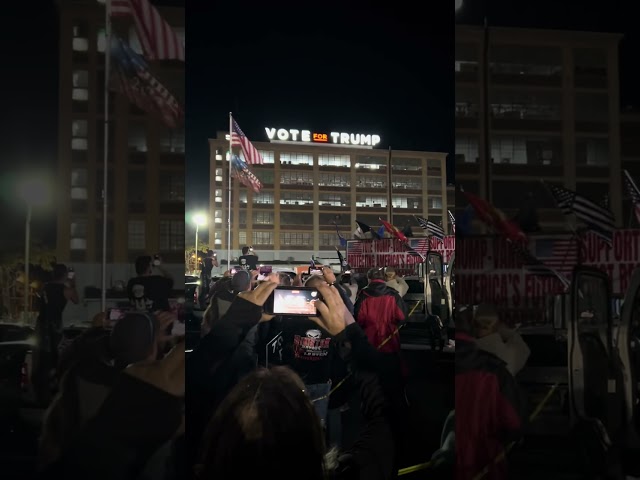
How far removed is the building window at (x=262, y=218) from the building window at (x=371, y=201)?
873 mm

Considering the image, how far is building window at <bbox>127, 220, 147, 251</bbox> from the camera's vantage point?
4.31 ft

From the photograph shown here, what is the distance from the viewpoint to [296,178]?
17.3 feet

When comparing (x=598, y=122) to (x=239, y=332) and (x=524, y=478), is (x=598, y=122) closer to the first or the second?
(x=524, y=478)

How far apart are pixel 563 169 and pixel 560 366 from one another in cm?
53

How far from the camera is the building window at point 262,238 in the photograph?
16.2 ft

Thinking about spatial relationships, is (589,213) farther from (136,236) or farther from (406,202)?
(406,202)

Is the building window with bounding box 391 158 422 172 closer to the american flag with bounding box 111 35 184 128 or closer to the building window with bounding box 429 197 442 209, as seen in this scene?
the building window with bounding box 429 197 442 209

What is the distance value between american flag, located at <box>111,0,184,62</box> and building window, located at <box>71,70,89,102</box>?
18cm

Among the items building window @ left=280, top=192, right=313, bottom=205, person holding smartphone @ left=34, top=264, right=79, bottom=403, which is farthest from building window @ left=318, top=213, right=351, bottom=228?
person holding smartphone @ left=34, top=264, right=79, bottom=403

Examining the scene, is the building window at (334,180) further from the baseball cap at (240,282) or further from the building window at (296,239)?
the baseball cap at (240,282)

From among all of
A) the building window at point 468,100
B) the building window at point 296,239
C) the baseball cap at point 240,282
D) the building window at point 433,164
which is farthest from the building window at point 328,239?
the building window at point 468,100

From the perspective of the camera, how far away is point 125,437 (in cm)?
130

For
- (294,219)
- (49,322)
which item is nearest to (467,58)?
(49,322)

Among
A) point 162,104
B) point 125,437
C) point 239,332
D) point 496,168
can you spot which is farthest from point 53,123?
point 239,332
